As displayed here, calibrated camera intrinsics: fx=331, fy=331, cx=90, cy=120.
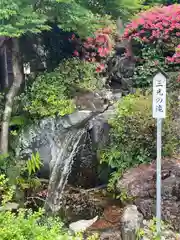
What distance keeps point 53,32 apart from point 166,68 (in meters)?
3.07

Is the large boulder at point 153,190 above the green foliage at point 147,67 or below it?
below

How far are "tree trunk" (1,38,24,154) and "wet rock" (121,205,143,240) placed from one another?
3161 millimetres

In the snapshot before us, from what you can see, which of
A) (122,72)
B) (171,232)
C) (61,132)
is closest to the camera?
(171,232)

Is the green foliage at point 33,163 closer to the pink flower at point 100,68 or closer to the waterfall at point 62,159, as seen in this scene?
the waterfall at point 62,159

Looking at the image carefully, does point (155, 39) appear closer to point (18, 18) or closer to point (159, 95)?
point (18, 18)

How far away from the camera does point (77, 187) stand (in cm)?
751

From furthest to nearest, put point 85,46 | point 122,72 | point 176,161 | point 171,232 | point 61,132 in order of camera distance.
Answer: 1. point 122,72
2. point 85,46
3. point 61,132
4. point 176,161
5. point 171,232

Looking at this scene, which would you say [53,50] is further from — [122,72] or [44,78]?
[122,72]

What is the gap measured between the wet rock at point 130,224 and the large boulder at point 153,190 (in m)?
0.36

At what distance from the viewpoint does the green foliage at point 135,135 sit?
6.16 meters

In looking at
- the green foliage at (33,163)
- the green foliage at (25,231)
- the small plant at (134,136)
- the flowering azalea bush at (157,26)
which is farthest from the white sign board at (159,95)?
the flowering azalea bush at (157,26)

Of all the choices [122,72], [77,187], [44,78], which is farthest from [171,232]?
[122,72]

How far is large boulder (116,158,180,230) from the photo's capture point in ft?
17.7

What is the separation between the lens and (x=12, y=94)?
7191 millimetres
